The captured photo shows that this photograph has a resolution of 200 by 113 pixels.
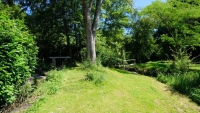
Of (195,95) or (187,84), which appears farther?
(187,84)

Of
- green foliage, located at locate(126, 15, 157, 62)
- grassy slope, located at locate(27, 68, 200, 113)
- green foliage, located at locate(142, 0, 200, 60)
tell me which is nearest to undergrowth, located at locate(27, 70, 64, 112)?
grassy slope, located at locate(27, 68, 200, 113)

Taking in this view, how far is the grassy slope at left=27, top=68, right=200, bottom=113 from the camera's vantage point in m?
5.07

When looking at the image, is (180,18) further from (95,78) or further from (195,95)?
(95,78)

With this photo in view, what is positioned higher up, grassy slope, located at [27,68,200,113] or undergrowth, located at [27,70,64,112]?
undergrowth, located at [27,70,64,112]

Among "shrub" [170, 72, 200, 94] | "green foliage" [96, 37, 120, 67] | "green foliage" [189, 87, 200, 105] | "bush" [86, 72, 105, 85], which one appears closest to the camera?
"bush" [86, 72, 105, 85]

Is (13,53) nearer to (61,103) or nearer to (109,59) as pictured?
(61,103)

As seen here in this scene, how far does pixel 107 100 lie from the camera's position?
574 cm

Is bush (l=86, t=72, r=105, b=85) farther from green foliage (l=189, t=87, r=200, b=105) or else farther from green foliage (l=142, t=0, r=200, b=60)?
green foliage (l=142, t=0, r=200, b=60)

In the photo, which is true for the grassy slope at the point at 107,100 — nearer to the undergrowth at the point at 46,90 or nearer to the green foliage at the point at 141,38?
the undergrowth at the point at 46,90

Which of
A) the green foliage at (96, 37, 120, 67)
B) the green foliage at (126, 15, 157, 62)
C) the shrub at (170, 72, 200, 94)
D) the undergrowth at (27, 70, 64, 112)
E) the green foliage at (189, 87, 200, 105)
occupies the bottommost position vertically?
the green foliage at (189, 87, 200, 105)

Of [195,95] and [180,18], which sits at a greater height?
[180,18]

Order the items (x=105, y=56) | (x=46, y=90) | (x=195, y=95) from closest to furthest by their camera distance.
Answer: (x=46, y=90), (x=195, y=95), (x=105, y=56)

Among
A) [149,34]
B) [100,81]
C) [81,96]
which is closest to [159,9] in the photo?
[149,34]

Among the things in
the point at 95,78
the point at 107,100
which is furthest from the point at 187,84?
the point at 107,100
